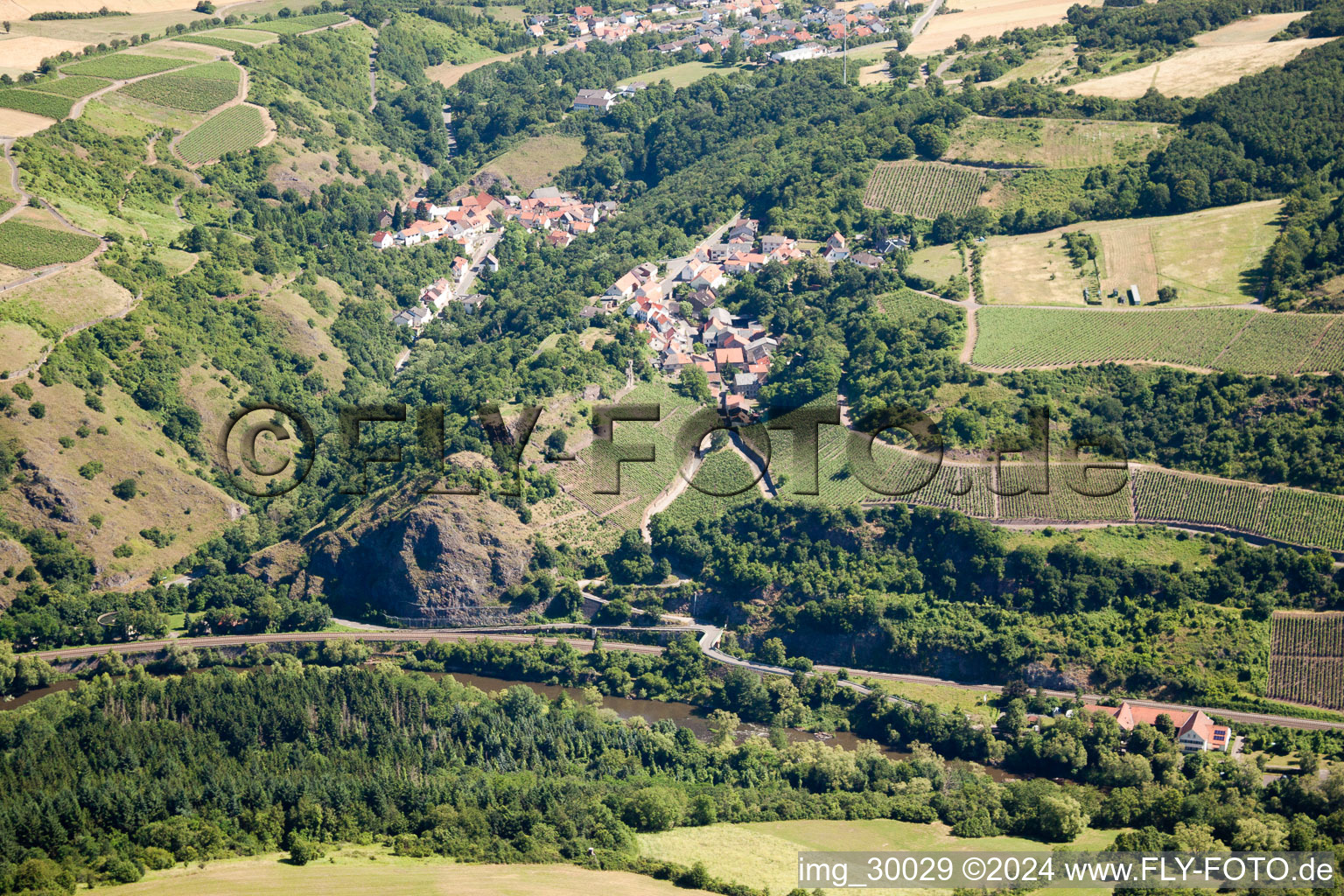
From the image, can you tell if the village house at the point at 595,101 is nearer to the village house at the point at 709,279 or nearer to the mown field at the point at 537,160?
the mown field at the point at 537,160

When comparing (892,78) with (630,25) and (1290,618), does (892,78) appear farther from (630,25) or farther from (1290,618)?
(1290,618)

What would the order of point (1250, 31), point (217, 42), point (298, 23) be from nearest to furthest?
1. point (1250, 31)
2. point (217, 42)
3. point (298, 23)

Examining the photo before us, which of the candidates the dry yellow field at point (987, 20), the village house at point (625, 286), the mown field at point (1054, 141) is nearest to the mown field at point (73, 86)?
the village house at point (625, 286)

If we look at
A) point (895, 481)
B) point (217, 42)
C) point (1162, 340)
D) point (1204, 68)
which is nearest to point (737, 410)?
point (895, 481)

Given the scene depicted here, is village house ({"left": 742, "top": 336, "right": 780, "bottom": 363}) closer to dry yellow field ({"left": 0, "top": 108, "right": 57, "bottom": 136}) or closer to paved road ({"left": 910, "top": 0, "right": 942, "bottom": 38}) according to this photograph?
dry yellow field ({"left": 0, "top": 108, "right": 57, "bottom": 136})

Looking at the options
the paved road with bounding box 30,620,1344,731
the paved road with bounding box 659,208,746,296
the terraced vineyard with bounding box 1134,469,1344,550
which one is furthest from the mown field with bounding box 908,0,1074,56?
the paved road with bounding box 30,620,1344,731

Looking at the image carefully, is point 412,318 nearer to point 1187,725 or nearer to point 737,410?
point 737,410
